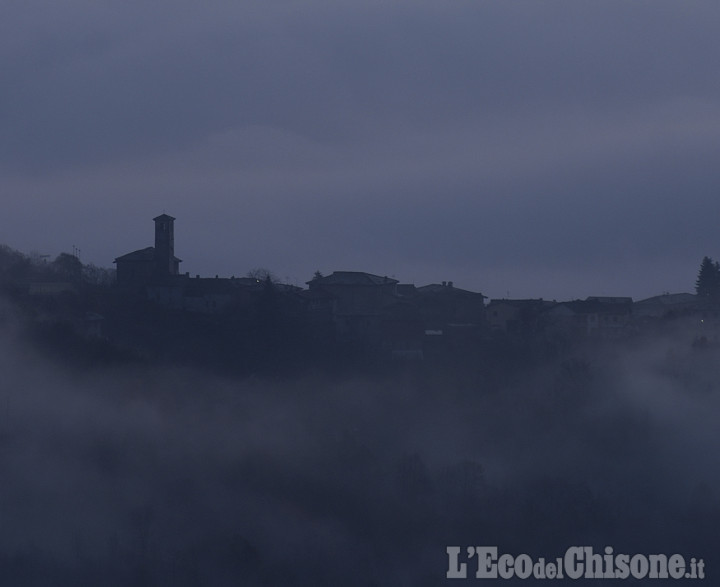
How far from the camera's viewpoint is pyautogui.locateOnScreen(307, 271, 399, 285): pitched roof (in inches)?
1939

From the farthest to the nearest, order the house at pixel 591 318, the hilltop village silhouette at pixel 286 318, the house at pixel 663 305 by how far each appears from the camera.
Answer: the house at pixel 663 305
the house at pixel 591 318
the hilltop village silhouette at pixel 286 318

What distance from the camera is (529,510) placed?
32312 mm

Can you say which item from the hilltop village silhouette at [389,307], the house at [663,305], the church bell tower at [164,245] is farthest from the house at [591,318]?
the church bell tower at [164,245]

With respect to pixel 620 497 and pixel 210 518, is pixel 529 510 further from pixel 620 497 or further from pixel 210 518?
pixel 210 518

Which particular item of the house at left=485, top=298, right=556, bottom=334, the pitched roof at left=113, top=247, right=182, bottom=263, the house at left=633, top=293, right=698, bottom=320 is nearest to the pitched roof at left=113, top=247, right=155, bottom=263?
the pitched roof at left=113, top=247, right=182, bottom=263

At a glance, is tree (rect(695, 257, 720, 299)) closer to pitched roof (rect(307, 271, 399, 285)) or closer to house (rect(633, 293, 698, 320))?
house (rect(633, 293, 698, 320))

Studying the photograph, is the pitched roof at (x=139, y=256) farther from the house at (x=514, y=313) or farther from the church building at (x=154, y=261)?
the house at (x=514, y=313)

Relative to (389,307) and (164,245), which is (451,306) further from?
(164,245)

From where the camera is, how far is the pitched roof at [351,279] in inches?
1939

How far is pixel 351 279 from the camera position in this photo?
4956cm

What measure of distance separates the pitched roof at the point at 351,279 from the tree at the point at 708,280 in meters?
17.0

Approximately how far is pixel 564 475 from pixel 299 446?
7202mm

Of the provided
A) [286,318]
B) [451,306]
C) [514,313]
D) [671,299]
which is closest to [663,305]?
[671,299]

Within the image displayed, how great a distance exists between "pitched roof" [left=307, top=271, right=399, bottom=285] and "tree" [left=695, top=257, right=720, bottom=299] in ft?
55.8
